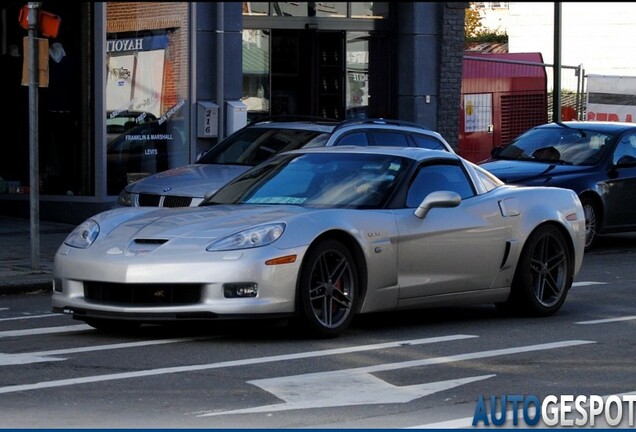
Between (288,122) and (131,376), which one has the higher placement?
(288,122)

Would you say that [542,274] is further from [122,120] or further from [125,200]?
[122,120]

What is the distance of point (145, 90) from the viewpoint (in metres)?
20.7

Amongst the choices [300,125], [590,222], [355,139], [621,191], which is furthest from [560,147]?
[300,125]

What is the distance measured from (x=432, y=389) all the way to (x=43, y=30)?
26.4 feet

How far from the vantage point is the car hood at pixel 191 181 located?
50.2 feet

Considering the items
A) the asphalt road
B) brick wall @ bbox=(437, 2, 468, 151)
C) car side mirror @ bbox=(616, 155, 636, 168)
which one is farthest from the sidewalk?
brick wall @ bbox=(437, 2, 468, 151)

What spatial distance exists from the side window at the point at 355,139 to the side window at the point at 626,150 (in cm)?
400

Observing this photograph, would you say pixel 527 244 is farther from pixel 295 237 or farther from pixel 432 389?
pixel 432 389

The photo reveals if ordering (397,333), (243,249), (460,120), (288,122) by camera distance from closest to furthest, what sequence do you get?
(243,249) → (397,333) → (288,122) → (460,120)

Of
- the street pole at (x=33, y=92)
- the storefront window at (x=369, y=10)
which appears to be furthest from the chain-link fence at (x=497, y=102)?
the street pole at (x=33, y=92)

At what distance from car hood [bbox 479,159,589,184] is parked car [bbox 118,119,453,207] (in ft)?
4.76

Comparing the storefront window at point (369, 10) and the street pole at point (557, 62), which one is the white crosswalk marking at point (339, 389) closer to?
the storefront window at point (369, 10)

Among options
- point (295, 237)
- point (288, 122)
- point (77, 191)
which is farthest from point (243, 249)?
point (77, 191)

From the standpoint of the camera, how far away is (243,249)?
9320 millimetres
